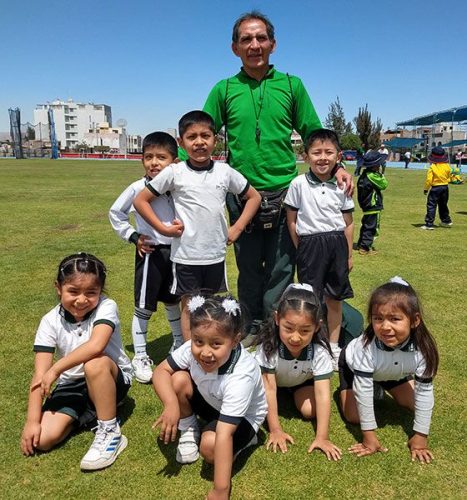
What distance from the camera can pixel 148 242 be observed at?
10.5 ft

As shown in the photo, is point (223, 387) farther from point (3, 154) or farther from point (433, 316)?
point (3, 154)

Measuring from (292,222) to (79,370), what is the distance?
1.79 metres

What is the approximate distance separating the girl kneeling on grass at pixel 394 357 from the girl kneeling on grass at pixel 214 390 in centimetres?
58

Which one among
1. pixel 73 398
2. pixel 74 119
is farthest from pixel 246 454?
pixel 74 119

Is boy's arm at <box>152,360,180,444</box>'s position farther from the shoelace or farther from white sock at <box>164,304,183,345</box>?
white sock at <box>164,304,183,345</box>

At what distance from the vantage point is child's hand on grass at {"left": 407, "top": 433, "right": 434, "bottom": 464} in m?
2.39

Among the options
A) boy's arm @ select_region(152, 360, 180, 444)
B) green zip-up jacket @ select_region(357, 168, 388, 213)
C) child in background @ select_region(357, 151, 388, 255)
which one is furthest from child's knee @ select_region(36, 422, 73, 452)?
green zip-up jacket @ select_region(357, 168, 388, 213)

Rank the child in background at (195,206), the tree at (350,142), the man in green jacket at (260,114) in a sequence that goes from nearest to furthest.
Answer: the child in background at (195,206) → the man in green jacket at (260,114) → the tree at (350,142)

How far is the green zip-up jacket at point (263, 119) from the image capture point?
3.29 metres

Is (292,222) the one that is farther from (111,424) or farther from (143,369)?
(111,424)

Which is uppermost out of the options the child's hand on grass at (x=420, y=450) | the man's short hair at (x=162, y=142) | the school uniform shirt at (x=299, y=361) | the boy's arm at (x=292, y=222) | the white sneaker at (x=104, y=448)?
the man's short hair at (x=162, y=142)

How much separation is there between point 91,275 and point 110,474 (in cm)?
105

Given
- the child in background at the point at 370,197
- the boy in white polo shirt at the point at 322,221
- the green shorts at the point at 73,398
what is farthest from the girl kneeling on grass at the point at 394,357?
the child in background at the point at 370,197

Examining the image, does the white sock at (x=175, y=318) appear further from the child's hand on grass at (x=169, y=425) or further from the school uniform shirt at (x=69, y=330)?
the child's hand on grass at (x=169, y=425)
